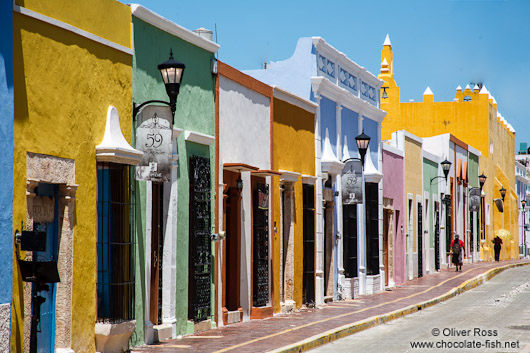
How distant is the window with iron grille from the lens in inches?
484

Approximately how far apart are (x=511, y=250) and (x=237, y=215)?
150 feet

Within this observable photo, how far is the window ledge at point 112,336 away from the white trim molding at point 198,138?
3588mm

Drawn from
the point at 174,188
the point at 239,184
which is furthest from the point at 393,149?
the point at 174,188

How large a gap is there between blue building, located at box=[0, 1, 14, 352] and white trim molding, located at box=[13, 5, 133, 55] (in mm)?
322

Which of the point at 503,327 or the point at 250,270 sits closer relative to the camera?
the point at 503,327

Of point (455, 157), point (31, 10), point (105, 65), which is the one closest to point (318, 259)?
point (105, 65)

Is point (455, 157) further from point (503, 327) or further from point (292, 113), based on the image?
point (503, 327)

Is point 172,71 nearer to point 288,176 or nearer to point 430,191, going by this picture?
point 288,176

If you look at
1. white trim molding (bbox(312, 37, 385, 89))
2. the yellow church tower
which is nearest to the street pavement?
white trim molding (bbox(312, 37, 385, 89))

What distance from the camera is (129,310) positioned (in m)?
12.6

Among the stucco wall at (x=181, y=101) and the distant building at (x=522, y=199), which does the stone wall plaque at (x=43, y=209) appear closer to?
the stucco wall at (x=181, y=101)

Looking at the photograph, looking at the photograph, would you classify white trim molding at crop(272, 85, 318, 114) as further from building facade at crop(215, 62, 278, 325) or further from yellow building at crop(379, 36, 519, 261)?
yellow building at crop(379, 36, 519, 261)

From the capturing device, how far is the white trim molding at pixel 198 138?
14.8m

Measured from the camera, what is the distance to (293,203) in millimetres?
20438
